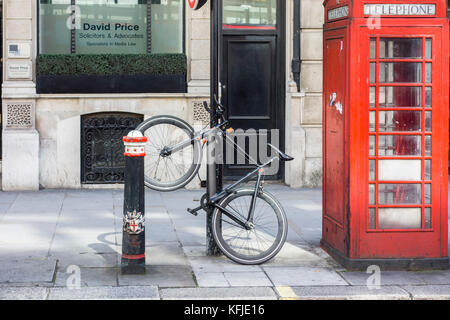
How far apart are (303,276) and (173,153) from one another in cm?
258

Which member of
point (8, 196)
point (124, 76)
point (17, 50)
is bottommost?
point (8, 196)

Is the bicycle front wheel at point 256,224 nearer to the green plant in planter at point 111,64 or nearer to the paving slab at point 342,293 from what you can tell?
the paving slab at point 342,293

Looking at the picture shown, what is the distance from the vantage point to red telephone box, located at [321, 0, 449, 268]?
23.6 feet

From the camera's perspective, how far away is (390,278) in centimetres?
A: 706

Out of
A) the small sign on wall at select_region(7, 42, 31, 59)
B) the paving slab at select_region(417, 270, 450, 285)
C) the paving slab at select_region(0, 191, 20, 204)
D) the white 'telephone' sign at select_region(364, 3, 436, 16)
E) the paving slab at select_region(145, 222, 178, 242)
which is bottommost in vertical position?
the paving slab at select_region(417, 270, 450, 285)

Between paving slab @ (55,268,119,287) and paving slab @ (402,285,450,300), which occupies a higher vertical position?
paving slab @ (55,268,119,287)

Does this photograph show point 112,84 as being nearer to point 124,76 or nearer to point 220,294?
point 124,76

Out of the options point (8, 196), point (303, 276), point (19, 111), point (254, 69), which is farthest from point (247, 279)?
point (254, 69)

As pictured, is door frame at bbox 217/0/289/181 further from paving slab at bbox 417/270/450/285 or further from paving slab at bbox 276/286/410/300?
paving slab at bbox 276/286/410/300

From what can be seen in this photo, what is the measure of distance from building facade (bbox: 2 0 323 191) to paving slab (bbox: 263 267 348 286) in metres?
5.60

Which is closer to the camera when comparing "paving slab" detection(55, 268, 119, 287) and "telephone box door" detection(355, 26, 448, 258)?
"paving slab" detection(55, 268, 119, 287)

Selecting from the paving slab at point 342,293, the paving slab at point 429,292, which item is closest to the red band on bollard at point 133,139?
the paving slab at point 342,293

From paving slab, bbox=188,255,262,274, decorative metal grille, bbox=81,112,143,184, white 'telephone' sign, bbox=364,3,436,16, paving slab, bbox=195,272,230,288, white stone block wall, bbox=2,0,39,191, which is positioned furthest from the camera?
decorative metal grille, bbox=81,112,143,184

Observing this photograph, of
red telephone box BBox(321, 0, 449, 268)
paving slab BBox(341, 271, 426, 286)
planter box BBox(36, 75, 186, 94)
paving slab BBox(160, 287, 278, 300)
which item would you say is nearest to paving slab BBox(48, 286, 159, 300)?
paving slab BBox(160, 287, 278, 300)
